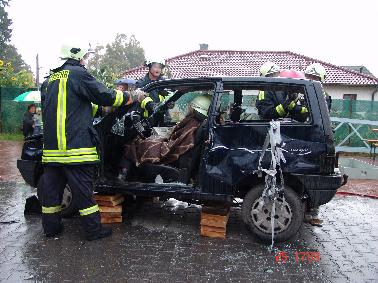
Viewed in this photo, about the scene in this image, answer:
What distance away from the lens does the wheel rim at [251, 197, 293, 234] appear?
4590 mm

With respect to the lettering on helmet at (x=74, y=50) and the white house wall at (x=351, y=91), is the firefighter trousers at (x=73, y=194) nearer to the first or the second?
the lettering on helmet at (x=74, y=50)

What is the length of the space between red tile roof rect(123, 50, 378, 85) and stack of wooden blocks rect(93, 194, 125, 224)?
23.2 m

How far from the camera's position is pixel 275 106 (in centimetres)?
541

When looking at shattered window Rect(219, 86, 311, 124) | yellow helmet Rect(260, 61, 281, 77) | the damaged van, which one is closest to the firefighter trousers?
the damaged van

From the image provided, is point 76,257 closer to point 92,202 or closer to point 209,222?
point 92,202

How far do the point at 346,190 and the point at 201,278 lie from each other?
4.88m

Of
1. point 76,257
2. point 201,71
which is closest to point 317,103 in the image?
point 76,257

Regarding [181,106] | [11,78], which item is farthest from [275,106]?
[11,78]

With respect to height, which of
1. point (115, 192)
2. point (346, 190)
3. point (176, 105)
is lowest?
point (346, 190)

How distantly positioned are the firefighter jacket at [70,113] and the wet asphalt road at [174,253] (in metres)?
0.95

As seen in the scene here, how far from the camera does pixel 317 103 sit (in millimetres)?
4617

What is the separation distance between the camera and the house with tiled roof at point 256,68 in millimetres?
27938
